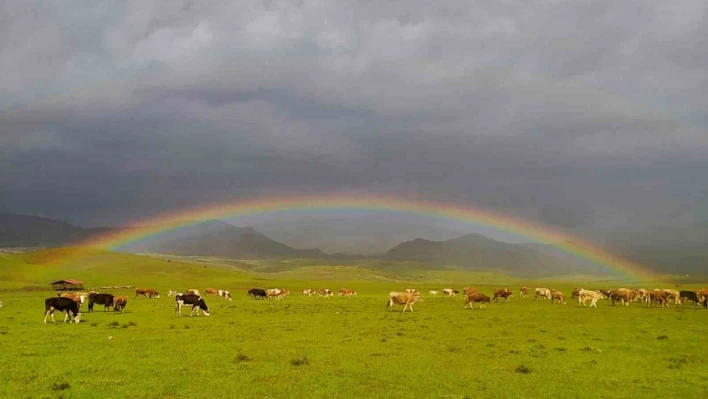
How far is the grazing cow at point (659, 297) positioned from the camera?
173 feet

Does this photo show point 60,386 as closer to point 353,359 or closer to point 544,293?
point 353,359

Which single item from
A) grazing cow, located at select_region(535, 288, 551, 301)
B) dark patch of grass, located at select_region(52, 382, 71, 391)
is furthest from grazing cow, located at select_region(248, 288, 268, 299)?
dark patch of grass, located at select_region(52, 382, 71, 391)

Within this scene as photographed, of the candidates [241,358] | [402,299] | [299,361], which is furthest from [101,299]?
[299,361]

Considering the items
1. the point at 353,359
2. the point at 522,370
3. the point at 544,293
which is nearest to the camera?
the point at 522,370

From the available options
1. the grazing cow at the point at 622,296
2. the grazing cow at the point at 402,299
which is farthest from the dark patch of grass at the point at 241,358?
the grazing cow at the point at 622,296

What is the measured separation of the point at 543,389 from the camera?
15961mm

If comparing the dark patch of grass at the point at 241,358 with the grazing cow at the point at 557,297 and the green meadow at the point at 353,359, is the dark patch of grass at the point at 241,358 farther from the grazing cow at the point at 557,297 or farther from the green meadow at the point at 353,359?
the grazing cow at the point at 557,297

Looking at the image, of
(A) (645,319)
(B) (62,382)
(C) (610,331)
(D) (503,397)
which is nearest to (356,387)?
(D) (503,397)

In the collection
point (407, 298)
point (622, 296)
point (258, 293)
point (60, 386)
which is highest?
point (622, 296)

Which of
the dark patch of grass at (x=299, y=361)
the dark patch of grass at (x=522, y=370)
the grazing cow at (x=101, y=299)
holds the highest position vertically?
the dark patch of grass at (x=522, y=370)

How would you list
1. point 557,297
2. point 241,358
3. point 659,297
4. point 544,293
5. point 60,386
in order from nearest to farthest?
point 60,386 → point 241,358 → point 659,297 → point 557,297 → point 544,293

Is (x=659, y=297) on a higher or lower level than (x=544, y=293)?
higher

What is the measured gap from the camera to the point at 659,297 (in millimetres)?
53750

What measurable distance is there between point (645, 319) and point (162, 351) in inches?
1351
